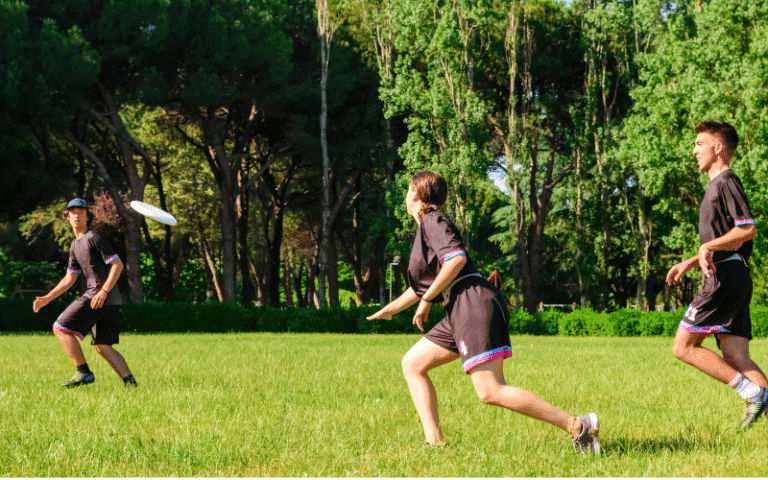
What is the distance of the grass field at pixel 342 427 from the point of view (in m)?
4.35

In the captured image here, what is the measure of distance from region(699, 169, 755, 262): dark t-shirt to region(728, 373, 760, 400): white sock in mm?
840

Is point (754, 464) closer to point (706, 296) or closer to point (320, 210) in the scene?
point (706, 296)

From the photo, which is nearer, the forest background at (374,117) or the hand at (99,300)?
the hand at (99,300)

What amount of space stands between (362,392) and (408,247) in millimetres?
22533

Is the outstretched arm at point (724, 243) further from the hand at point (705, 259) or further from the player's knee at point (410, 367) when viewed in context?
the player's knee at point (410, 367)

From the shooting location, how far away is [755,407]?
17.4 ft

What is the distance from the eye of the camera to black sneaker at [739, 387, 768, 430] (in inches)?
207

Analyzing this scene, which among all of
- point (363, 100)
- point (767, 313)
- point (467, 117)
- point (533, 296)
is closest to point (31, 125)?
point (363, 100)

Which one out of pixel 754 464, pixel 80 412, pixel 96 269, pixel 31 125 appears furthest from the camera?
pixel 31 125

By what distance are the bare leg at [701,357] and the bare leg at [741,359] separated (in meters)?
0.06

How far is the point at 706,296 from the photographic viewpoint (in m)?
5.33

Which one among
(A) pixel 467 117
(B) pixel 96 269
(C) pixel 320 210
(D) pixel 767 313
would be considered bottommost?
(D) pixel 767 313

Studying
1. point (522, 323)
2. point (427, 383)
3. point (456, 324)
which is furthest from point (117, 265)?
point (522, 323)

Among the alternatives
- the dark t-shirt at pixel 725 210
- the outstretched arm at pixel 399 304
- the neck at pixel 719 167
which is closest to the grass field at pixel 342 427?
the outstretched arm at pixel 399 304
